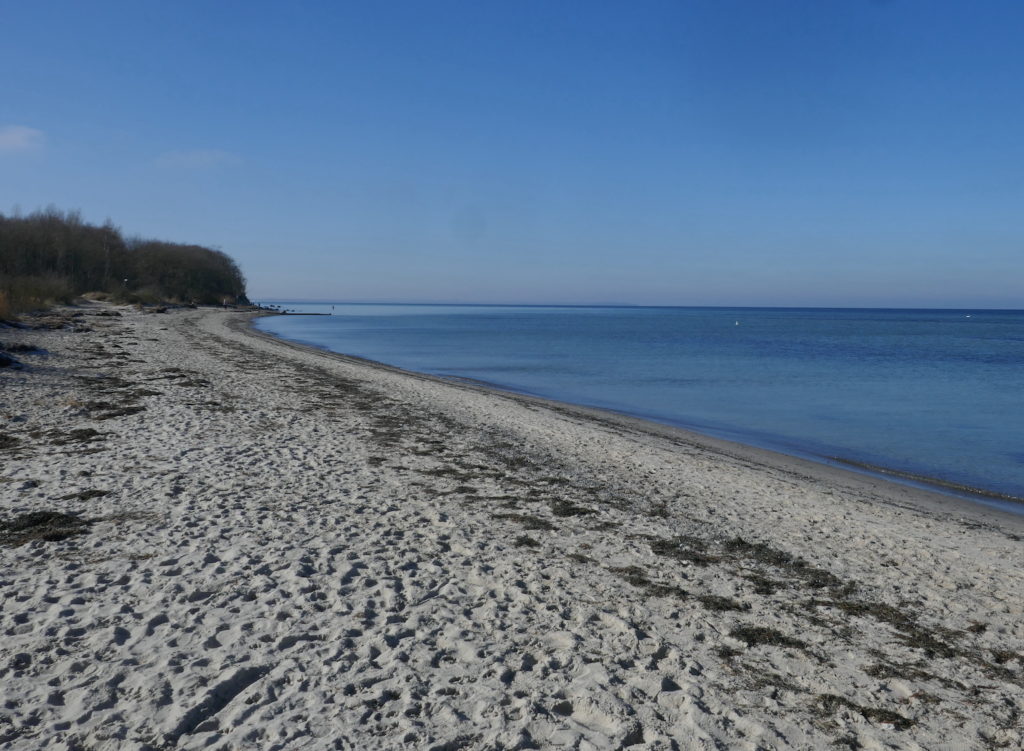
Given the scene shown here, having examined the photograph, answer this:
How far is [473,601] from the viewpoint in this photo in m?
5.48

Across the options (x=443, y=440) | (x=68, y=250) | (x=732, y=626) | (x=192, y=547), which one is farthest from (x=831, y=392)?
(x=68, y=250)

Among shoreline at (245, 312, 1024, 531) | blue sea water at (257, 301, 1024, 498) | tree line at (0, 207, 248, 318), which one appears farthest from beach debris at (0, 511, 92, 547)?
tree line at (0, 207, 248, 318)

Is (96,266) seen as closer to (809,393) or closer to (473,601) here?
(809,393)

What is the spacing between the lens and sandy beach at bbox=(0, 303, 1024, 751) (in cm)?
393

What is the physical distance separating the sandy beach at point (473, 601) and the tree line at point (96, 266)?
35440mm

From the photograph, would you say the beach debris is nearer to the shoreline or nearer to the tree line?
the shoreline

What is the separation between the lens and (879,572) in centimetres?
675

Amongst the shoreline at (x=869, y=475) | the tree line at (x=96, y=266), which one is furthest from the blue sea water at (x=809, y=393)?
the tree line at (x=96, y=266)

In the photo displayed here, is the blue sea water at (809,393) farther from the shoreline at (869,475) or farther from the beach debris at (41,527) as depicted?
the beach debris at (41,527)

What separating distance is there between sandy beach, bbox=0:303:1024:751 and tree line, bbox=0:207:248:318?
35440 millimetres

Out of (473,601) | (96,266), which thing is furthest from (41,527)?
(96,266)

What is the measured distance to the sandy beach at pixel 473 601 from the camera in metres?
3.93

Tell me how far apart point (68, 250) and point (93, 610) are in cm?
7810

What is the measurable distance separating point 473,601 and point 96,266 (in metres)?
82.5
